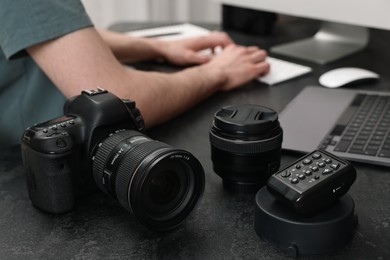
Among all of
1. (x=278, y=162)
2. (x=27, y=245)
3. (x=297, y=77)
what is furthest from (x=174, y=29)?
(x=27, y=245)

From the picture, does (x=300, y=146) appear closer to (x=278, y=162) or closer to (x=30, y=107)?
(x=278, y=162)

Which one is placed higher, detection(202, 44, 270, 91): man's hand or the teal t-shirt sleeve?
the teal t-shirt sleeve

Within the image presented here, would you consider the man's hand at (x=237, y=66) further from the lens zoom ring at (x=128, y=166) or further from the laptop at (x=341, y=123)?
the lens zoom ring at (x=128, y=166)

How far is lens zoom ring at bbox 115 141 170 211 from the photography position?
2.11 feet

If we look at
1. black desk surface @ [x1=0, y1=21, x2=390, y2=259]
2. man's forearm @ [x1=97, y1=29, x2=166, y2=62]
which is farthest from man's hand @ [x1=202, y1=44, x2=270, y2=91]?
black desk surface @ [x1=0, y1=21, x2=390, y2=259]

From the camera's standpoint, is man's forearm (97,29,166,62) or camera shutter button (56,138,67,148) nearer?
camera shutter button (56,138,67,148)

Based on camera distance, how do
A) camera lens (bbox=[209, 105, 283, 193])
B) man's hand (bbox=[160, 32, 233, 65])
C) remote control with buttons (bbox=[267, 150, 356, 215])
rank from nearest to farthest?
remote control with buttons (bbox=[267, 150, 356, 215]) < camera lens (bbox=[209, 105, 283, 193]) < man's hand (bbox=[160, 32, 233, 65])

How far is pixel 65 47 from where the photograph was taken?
0.89 metres

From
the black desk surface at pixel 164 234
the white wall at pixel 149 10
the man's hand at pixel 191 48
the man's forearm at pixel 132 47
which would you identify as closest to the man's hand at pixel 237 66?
the man's hand at pixel 191 48

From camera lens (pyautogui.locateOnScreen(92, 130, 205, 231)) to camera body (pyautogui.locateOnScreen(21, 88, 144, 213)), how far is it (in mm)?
21

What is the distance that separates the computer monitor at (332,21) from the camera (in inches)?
44.6

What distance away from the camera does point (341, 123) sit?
0.92 m

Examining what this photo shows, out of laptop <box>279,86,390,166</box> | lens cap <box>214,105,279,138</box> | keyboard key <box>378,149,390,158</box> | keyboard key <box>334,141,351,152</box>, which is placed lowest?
laptop <box>279,86,390,166</box>

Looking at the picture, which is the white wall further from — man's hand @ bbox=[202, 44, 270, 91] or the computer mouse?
the computer mouse
